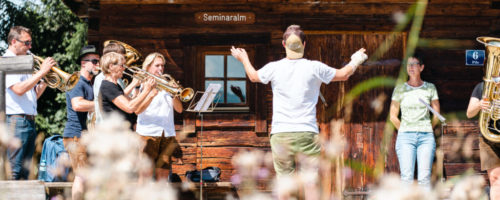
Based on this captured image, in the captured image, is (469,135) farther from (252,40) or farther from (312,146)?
(312,146)

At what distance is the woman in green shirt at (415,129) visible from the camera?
236 inches

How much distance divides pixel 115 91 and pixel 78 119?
0.85m

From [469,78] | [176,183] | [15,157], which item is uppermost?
[469,78]

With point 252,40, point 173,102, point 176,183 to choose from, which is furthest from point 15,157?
point 252,40

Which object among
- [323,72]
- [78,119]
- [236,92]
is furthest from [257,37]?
[323,72]

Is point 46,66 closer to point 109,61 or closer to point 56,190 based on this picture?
point 109,61

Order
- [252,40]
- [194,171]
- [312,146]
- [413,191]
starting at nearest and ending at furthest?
[413,191] → [312,146] → [194,171] → [252,40]

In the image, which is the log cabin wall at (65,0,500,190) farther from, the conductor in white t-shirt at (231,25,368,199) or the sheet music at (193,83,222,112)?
the conductor in white t-shirt at (231,25,368,199)

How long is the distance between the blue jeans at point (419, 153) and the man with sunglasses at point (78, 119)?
11.2 ft

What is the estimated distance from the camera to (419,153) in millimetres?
6043

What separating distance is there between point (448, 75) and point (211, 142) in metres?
3.50

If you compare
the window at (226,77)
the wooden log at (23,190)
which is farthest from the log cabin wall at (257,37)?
the wooden log at (23,190)

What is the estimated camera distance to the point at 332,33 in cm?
754

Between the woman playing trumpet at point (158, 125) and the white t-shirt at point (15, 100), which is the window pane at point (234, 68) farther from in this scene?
the white t-shirt at point (15, 100)
